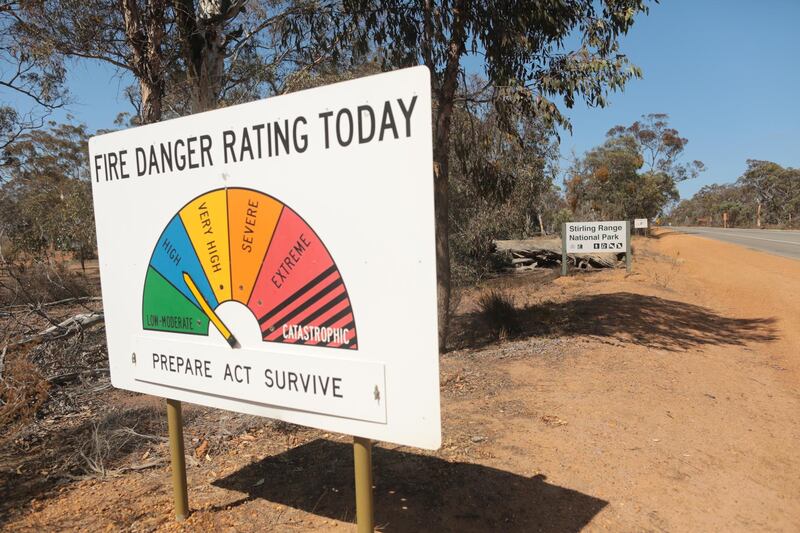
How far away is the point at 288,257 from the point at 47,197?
25.5 meters

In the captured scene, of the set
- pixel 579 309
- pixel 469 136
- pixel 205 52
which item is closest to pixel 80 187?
pixel 205 52

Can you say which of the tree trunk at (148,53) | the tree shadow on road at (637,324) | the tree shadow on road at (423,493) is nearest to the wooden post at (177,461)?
the tree shadow on road at (423,493)

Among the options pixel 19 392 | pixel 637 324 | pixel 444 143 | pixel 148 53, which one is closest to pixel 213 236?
pixel 19 392

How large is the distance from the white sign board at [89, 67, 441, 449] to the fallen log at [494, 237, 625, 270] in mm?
14986

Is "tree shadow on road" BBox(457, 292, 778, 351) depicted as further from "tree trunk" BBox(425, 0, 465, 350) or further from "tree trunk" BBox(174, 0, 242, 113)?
"tree trunk" BBox(174, 0, 242, 113)

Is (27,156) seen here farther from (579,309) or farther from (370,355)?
(370,355)

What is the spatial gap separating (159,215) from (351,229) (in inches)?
50.3

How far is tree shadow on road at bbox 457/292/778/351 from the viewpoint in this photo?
26.3 feet

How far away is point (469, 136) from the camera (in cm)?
909

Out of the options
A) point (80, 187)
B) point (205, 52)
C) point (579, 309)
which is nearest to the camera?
point (205, 52)

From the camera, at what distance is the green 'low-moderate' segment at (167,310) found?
2720 millimetres

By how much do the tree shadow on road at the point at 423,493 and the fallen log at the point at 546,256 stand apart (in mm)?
13804

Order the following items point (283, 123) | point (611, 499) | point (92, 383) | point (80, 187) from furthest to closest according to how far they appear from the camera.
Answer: point (80, 187), point (92, 383), point (611, 499), point (283, 123)

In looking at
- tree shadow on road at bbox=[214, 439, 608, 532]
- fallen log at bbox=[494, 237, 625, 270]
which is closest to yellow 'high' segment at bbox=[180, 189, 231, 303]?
tree shadow on road at bbox=[214, 439, 608, 532]
